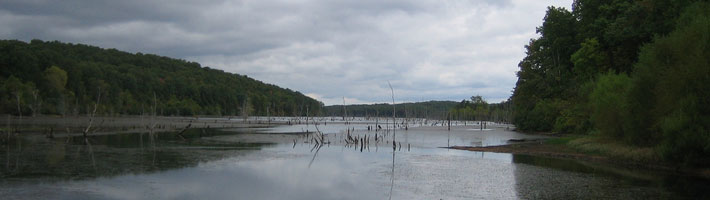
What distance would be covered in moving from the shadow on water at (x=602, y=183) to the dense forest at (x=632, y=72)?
1698 millimetres

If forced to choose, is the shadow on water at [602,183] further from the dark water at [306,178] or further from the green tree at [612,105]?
the green tree at [612,105]

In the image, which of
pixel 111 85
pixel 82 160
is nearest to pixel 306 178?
pixel 82 160

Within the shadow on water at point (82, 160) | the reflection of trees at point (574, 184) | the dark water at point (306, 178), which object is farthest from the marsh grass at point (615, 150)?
the shadow on water at point (82, 160)

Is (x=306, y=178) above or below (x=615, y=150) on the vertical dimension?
below

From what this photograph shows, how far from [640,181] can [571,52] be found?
100ft

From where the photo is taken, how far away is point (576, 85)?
4606cm

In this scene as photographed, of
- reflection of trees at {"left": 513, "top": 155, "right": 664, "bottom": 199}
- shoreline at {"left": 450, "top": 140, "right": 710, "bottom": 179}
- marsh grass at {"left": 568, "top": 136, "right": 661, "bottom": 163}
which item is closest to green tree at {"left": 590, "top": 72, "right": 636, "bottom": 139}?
marsh grass at {"left": 568, "top": 136, "right": 661, "bottom": 163}

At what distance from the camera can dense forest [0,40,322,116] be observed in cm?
8006

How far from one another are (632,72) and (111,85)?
105154 mm

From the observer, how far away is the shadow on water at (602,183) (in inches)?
646

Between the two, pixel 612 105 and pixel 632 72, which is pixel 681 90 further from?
pixel 632 72

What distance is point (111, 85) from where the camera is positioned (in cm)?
11138

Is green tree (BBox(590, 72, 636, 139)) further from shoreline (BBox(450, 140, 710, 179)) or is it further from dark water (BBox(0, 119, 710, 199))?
dark water (BBox(0, 119, 710, 199))

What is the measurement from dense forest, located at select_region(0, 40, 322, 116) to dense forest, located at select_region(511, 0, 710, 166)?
118ft
